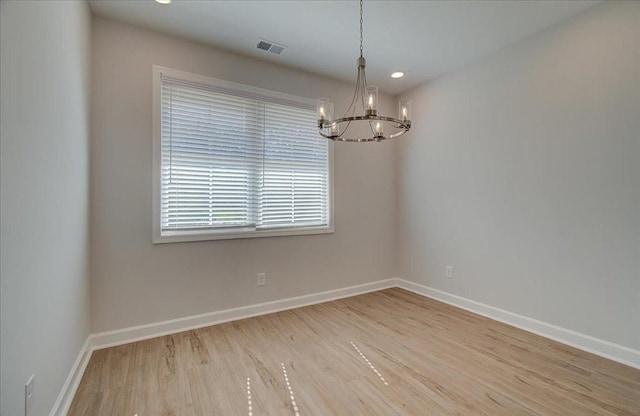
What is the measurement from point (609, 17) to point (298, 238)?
3397 millimetres

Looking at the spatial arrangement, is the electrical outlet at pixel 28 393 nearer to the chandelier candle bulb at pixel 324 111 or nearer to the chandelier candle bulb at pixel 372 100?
the chandelier candle bulb at pixel 324 111

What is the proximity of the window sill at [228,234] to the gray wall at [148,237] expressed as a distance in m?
0.06

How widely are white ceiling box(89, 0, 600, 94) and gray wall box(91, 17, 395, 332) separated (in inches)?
8.1

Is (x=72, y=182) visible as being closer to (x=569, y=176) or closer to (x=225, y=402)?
(x=225, y=402)

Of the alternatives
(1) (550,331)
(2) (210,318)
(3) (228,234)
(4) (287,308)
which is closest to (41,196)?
(3) (228,234)

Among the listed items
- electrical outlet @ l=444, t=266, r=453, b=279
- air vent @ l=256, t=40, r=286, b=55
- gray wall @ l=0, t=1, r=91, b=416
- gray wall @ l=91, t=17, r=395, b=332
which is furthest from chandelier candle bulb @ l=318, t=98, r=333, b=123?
electrical outlet @ l=444, t=266, r=453, b=279

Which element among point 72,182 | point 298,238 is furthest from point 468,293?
point 72,182

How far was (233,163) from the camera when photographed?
317 centimetres

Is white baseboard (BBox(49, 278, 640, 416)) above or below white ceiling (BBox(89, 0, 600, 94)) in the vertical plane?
below

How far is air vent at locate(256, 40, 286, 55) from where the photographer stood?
2994mm

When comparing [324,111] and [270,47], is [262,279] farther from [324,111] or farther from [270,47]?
[270,47]

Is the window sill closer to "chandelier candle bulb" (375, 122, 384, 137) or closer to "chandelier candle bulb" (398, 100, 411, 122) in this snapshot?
"chandelier candle bulb" (375, 122, 384, 137)

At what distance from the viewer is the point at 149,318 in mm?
2760

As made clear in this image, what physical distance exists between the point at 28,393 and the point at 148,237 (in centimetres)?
156
